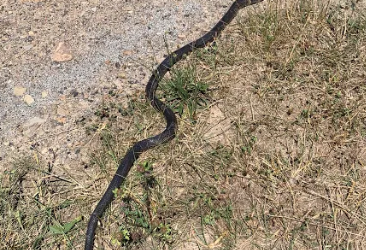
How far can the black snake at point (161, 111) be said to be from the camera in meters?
3.60

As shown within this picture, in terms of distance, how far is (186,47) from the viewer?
482cm

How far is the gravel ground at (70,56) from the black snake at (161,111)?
0.19 metres

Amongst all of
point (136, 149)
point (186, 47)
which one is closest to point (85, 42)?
point (186, 47)

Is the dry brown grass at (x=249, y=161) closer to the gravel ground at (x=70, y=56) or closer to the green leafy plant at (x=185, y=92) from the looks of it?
the green leafy plant at (x=185, y=92)

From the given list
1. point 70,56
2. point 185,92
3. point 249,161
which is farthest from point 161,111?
point 70,56

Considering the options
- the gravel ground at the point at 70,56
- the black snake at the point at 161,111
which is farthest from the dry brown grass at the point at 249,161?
the gravel ground at the point at 70,56

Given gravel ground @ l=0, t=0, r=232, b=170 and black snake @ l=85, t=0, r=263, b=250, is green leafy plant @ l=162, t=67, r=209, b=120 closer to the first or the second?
black snake @ l=85, t=0, r=263, b=250

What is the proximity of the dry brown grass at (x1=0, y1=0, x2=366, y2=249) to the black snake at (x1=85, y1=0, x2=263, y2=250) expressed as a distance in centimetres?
8

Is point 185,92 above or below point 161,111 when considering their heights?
above

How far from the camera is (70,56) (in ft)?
16.5

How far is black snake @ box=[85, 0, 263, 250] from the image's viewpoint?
3.60 m

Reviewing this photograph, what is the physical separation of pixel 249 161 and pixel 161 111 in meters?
1.01

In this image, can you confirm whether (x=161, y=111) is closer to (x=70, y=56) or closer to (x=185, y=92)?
(x=185, y=92)

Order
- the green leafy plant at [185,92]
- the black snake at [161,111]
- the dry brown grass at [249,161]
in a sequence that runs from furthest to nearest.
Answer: the green leafy plant at [185,92] → the black snake at [161,111] → the dry brown grass at [249,161]
